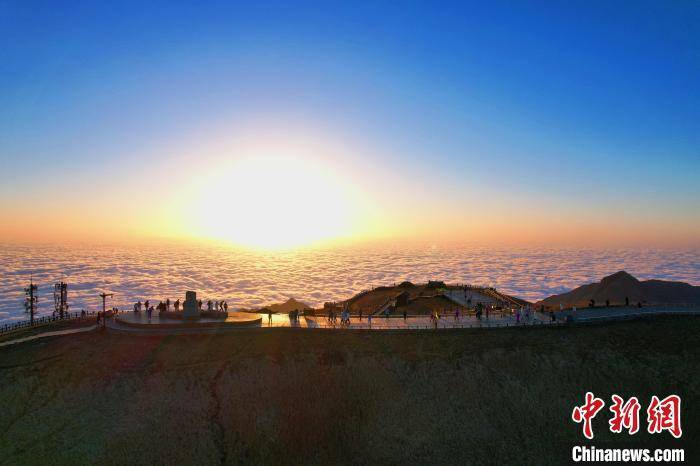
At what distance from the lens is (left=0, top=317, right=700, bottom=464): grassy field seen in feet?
74.6

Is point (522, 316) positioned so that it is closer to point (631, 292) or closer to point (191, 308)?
point (191, 308)

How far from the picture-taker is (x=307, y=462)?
22.4m

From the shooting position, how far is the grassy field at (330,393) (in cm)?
2273

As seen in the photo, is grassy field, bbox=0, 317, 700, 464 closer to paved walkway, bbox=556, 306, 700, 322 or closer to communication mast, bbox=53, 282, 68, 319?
paved walkway, bbox=556, 306, 700, 322

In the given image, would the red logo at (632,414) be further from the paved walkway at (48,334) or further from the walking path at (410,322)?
the paved walkway at (48,334)

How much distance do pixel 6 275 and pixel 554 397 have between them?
16389cm

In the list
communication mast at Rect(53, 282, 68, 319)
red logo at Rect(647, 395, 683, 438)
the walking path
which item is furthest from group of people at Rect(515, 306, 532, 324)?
communication mast at Rect(53, 282, 68, 319)

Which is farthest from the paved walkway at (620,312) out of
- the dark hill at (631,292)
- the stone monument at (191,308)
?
the dark hill at (631,292)

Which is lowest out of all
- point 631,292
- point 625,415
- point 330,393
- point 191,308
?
point 625,415

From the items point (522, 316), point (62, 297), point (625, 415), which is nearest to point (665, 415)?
point (625, 415)

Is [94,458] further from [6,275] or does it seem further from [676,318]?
[6,275]

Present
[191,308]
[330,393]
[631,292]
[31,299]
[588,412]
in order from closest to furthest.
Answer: [588,412] → [330,393] → [191,308] → [31,299] → [631,292]

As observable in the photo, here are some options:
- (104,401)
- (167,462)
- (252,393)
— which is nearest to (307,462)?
(252,393)

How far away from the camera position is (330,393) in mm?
25688
